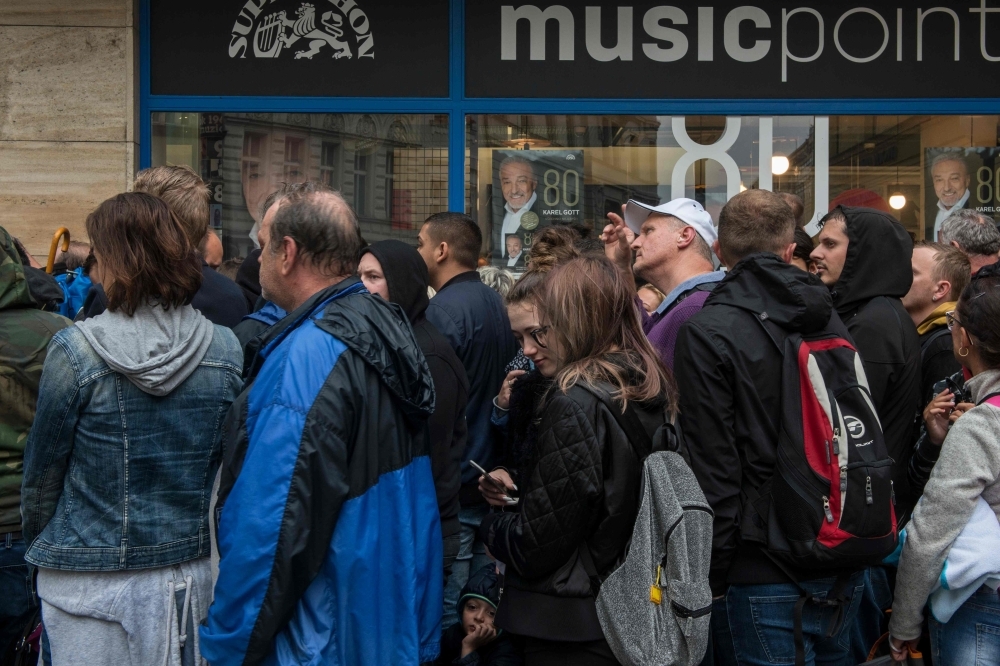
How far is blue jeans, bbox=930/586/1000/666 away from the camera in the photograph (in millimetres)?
3152

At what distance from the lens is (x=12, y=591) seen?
10.9 ft

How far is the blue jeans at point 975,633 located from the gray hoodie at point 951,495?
125 mm

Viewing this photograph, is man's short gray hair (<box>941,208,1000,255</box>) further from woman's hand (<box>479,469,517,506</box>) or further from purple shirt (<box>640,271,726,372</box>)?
woman's hand (<box>479,469,517,506</box>)

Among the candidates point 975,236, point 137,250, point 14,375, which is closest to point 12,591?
point 14,375

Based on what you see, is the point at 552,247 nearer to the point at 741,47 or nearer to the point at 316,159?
the point at 316,159

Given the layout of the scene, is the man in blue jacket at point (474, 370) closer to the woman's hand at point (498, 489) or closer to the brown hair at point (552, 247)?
the brown hair at point (552, 247)

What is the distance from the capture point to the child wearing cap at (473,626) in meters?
4.14

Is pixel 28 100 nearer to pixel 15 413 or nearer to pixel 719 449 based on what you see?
pixel 15 413

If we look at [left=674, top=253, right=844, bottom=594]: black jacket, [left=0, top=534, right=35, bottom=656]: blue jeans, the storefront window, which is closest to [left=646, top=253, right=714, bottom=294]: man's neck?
[left=674, top=253, right=844, bottom=594]: black jacket

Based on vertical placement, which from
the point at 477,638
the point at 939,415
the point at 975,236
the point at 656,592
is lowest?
the point at 477,638

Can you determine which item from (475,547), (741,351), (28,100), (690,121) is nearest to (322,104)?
(28,100)

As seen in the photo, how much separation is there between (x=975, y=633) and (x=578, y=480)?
1539mm

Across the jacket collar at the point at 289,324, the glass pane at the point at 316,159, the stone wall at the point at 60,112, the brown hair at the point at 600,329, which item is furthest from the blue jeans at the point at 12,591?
the glass pane at the point at 316,159

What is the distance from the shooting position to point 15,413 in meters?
3.27
